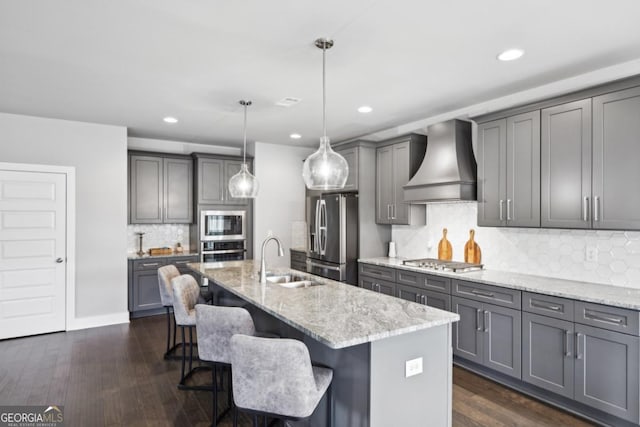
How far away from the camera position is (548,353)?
290cm

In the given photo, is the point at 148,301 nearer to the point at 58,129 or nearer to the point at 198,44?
the point at 58,129

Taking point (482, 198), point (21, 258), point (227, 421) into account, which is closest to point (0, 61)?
point (21, 258)

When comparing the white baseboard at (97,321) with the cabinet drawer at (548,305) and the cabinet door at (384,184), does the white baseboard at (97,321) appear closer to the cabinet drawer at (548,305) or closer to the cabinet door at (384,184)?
the cabinet door at (384,184)

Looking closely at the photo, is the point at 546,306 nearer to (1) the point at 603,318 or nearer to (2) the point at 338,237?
(1) the point at 603,318

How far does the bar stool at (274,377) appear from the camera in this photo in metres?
1.73

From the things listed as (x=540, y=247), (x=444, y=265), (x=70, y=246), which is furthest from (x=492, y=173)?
(x=70, y=246)

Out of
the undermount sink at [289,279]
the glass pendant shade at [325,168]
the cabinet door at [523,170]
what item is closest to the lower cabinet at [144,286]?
the undermount sink at [289,279]

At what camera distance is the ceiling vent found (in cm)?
390

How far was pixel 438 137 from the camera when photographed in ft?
13.6

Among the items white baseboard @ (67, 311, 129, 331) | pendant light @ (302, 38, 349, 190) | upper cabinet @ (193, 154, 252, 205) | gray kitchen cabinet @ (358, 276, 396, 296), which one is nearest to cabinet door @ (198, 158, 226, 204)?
upper cabinet @ (193, 154, 252, 205)

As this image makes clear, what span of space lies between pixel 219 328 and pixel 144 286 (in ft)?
11.7

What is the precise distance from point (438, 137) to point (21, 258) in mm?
5192

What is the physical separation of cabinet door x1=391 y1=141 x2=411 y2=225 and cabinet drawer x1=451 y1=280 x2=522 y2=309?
4.19 ft

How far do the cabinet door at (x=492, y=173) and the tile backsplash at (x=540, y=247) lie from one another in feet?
1.15
